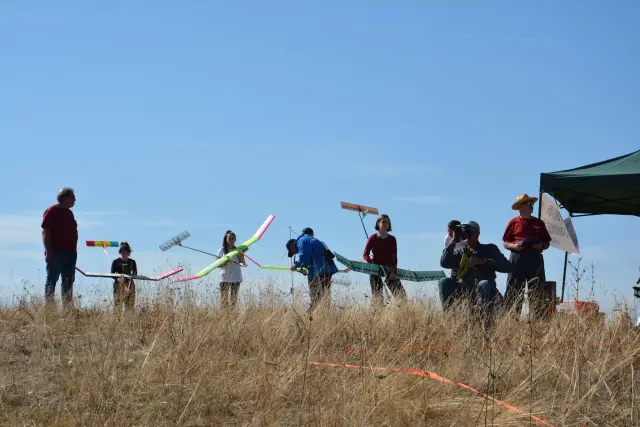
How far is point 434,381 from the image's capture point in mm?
5227

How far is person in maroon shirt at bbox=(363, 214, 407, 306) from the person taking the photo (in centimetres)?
1092

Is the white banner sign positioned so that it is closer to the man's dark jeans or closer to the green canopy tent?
the green canopy tent

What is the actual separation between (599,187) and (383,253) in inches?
120

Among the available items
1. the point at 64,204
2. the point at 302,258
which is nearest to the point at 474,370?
the point at 302,258

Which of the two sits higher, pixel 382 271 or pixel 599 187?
pixel 599 187

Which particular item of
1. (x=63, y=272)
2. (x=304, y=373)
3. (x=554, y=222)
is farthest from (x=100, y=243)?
(x=304, y=373)

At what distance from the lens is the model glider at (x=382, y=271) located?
36.1 ft

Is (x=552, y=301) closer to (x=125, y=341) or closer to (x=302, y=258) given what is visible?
(x=302, y=258)

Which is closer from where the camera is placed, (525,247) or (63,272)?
(525,247)

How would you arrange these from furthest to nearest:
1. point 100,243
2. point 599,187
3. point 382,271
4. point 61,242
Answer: point 100,243 < point 382,271 < point 599,187 < point 61,242

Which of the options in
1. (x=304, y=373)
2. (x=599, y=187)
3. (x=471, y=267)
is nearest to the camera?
(x=304, y=373)

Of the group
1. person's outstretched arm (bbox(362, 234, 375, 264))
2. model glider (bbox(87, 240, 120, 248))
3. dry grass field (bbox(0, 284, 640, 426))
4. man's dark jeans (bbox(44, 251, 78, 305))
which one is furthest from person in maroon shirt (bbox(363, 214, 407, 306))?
model glider (bbox(87, 240, 120, 248))

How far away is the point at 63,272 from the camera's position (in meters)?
10.0

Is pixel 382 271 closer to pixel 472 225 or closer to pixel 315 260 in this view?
pixel 315 260
